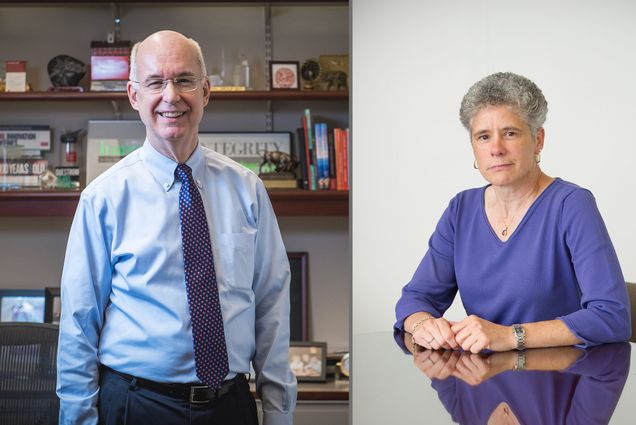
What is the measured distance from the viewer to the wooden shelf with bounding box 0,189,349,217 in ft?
11.0

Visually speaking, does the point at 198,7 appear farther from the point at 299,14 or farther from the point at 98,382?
the point at 98,382

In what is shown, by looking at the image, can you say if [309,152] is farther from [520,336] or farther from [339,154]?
[520,336]

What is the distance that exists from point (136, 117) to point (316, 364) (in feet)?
4.43

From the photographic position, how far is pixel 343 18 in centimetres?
358

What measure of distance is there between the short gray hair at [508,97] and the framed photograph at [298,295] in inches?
65.6

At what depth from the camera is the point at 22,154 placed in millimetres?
3512

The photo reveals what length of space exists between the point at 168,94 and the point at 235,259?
1.29ft

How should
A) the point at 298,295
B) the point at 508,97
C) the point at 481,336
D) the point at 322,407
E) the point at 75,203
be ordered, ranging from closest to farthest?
the point at 481,336, the point at 508,97, the point at 322,407, the point at 75,203, the point at 298,295

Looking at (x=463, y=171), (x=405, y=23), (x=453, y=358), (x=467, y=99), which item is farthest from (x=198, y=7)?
(x=453, y=358)

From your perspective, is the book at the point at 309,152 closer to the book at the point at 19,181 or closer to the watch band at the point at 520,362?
the book at the point at 19,181

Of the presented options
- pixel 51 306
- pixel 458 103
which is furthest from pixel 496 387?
pixel 51 306

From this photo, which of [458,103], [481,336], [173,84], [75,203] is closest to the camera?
[481,336]

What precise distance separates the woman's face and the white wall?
3.15 ft

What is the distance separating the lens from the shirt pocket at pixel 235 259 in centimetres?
180
